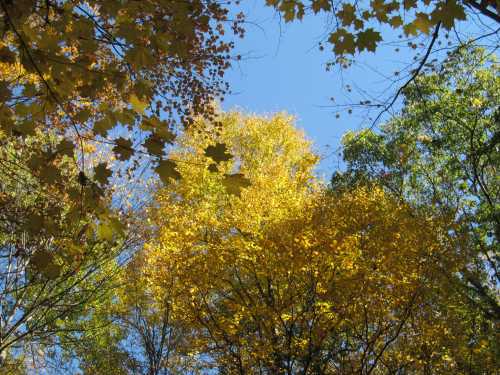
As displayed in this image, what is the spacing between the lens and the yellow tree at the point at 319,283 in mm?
6070

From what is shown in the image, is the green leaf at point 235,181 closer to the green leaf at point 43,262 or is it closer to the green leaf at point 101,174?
the green leaf at point 101,174

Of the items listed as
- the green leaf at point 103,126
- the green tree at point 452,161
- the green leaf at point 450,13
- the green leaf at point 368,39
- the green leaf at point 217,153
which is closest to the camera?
the green leaf at point 217,153

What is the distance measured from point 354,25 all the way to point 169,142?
196cm

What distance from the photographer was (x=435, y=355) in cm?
674

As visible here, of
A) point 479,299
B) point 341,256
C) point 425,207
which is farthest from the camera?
point 425,207

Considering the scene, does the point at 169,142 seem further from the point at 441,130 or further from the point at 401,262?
the point at 441,130

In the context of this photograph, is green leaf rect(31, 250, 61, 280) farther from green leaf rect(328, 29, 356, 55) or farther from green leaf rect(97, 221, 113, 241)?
green leaf rect(328, 29, 356, 55)

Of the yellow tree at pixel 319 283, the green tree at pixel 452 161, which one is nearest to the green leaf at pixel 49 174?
the yellow tree at pixel 319 283

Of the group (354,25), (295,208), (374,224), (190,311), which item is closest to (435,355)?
(374,224)

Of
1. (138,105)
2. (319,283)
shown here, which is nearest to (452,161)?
(319,283)

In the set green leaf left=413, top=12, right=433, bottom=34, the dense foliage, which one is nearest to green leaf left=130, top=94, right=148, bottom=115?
the dense foliage

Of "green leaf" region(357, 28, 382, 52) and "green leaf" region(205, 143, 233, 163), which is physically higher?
"green leaf" region(357, 28, 382, 52)

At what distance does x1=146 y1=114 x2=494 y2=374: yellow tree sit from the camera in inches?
239

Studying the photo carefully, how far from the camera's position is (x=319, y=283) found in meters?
6.06
